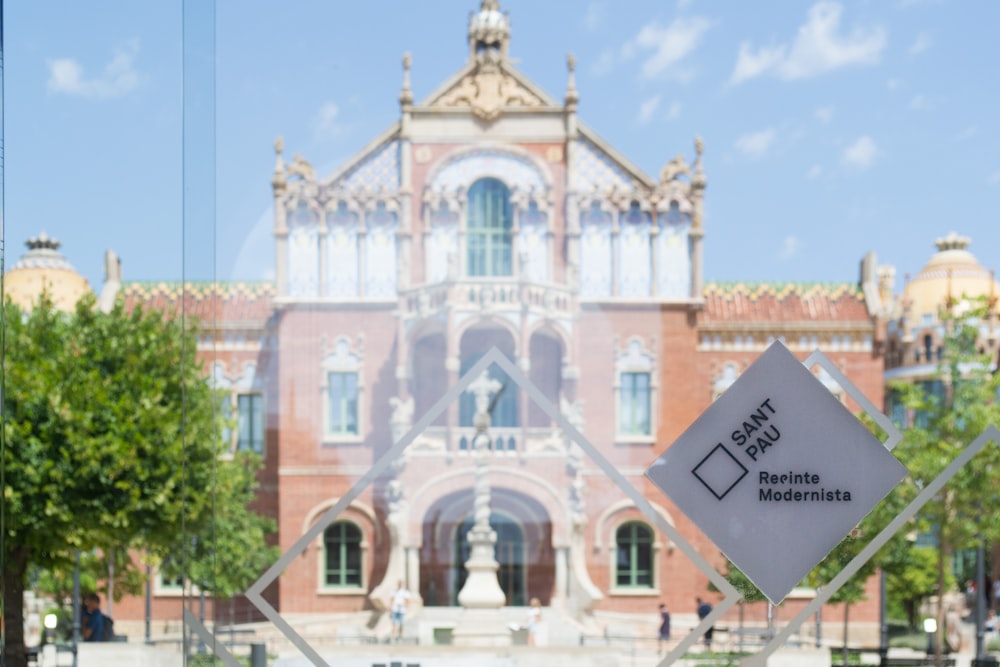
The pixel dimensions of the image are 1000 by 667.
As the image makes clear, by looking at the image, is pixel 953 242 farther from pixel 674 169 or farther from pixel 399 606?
pixel 399 606

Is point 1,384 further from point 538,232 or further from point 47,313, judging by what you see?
point 538,232

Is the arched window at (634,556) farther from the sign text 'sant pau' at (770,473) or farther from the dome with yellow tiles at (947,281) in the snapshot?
the sign text 'sant pau' at (770,473)

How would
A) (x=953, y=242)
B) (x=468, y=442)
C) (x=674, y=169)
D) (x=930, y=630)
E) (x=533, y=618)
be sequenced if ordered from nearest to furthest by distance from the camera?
1. (x=953, y=242)
2. (x=674, y=169)
3. (x=533, y=618)
4. (x=930, y=630)
5. (x=468, y=442)

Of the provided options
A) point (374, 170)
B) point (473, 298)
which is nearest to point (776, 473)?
point (473, 298)

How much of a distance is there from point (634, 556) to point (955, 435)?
7.85 feet

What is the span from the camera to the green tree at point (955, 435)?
307 inches

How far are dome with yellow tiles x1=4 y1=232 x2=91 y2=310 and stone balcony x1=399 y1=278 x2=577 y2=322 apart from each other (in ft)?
6.78

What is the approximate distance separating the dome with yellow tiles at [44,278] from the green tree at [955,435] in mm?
4651

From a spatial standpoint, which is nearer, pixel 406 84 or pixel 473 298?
pixel 406 84

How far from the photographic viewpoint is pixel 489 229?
8680 mm

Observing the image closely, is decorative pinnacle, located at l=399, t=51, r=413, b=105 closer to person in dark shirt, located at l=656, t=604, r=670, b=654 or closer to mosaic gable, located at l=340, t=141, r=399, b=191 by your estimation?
mosaic gable, located at l=340, t=141, r=399, b=191

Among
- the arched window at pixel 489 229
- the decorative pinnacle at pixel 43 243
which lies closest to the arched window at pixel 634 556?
the arched window at pixel 489 229

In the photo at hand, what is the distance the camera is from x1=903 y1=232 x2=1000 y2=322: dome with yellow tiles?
25.1 feet

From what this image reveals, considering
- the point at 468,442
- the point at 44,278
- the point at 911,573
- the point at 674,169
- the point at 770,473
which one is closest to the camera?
the point at 770,473
